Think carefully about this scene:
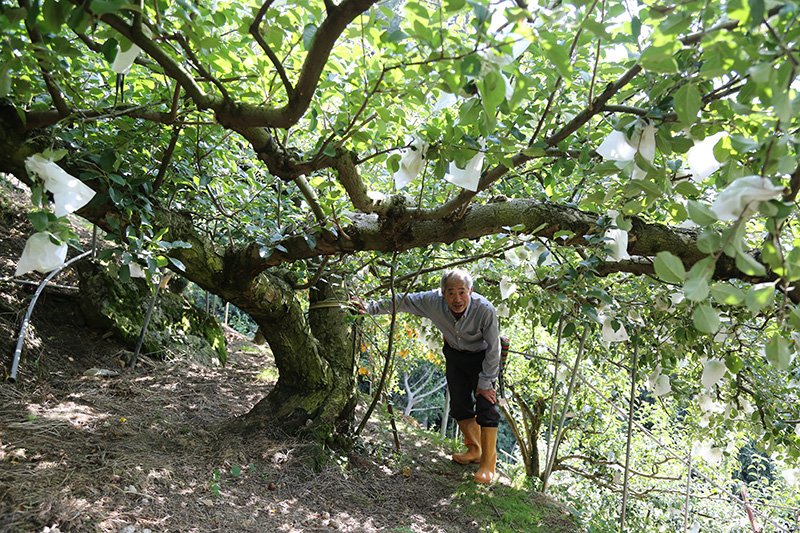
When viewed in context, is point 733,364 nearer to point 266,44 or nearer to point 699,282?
point 699,282

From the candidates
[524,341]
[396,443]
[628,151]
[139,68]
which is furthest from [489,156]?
[524,341]

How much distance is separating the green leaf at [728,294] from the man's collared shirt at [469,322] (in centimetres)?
196

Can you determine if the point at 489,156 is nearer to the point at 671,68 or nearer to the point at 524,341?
the point at 671,68

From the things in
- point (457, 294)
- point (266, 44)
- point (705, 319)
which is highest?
point (266, 44)

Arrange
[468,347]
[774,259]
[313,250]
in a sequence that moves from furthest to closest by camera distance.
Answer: [468,347] → [313,250] → [774,259]

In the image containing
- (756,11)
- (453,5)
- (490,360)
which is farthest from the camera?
(490,360)

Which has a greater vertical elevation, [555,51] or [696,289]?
[555,51]

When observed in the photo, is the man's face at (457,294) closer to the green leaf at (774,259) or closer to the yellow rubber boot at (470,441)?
the yellow rubber boot at (470,441)

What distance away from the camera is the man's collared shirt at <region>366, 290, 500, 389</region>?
275 cm

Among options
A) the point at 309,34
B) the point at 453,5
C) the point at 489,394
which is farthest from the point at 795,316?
the point at 489,394

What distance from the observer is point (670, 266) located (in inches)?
31.4

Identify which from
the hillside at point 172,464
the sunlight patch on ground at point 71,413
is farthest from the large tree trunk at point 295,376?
the sunlight patch on ground at point 71,413

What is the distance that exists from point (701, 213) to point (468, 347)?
2200 mm

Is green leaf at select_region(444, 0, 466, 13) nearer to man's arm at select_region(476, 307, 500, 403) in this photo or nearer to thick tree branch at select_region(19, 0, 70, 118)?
thick tree branch at select_region(19, 0, 70, 118)
